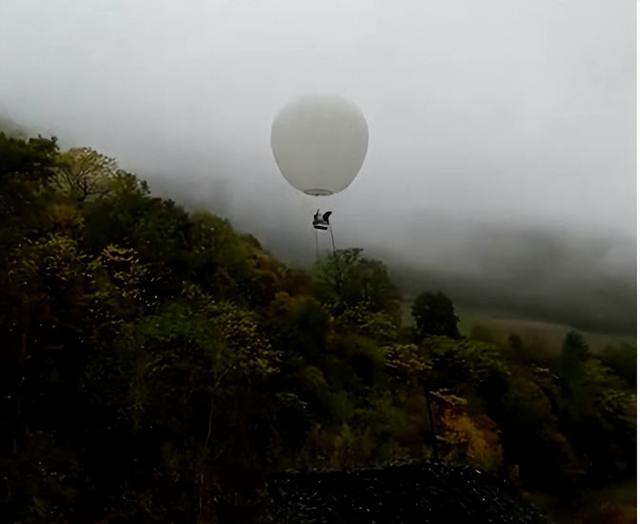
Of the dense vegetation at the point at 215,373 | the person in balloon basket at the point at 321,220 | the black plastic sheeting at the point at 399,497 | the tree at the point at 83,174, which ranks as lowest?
the black plastic sheeting at the point at 399,497

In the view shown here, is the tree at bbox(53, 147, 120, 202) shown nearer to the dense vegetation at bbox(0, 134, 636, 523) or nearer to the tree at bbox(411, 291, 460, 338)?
the dense vegetation at bbox(0, 134, 636, 523)

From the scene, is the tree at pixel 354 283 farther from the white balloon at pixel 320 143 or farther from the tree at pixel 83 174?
the tree at pixel 83 174

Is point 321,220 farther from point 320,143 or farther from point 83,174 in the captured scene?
point 83,174

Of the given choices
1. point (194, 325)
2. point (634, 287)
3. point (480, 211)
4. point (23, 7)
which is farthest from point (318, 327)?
point (23, 7)

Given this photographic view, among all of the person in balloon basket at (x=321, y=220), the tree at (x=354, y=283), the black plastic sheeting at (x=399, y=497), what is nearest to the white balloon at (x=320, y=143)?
the person in balloon basket at (x=321, y=220)

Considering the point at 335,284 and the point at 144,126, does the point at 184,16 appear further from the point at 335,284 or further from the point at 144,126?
the point at 335,284
